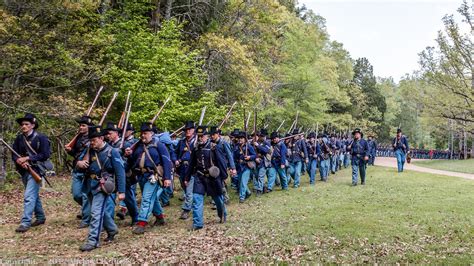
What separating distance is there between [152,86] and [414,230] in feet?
39.3

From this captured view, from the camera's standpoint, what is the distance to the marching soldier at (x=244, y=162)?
524 inches

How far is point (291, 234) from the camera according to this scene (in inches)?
334

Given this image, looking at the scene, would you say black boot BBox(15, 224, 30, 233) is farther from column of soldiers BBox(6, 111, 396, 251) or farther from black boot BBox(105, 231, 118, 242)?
black boot BBox(105, 231, 118, 242)

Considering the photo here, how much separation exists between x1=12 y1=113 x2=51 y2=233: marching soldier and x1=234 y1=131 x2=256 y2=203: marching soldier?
6164 millimetres

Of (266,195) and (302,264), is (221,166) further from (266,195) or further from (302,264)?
(266,195)

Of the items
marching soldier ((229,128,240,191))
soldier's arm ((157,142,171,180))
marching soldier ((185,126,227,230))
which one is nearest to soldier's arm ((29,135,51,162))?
soldier's arm ((157,142,171,180))

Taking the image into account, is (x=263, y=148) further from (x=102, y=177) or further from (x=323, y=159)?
(x=102, y=177)

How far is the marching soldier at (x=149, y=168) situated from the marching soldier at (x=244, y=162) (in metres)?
4.40

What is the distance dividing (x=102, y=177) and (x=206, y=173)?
2511 mm

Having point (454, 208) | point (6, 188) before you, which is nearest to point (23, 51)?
point (6, 188)

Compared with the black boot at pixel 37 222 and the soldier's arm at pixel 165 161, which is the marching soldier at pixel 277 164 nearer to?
the soldier's arm at pixel 165 161

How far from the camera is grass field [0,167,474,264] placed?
7.09 meters

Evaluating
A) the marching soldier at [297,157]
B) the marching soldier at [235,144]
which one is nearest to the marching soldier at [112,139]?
the marching soldier at [235,144]

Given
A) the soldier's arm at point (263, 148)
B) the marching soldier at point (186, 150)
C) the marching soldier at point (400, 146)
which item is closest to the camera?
the marching soldier at point (186, 150)
